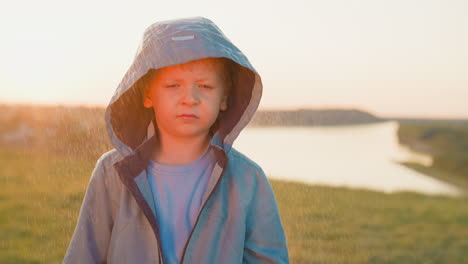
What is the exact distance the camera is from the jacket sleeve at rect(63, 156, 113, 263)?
1892 millimetres

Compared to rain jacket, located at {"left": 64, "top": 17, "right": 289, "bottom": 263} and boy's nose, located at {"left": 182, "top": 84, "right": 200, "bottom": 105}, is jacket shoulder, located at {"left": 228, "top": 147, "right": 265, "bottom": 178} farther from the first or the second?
boy's nose, located at {"left": 182, "top": 84, "right": 200, "bottom": 105}

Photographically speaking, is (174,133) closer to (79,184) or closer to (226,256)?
A: (226,256)

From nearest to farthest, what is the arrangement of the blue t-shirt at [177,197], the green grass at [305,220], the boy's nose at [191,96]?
the boy's nose at [191,96] → the blue t-shirt at [177,197] → the green grass at [305,220]

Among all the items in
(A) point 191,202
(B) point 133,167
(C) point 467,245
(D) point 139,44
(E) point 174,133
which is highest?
(D) point 139,44

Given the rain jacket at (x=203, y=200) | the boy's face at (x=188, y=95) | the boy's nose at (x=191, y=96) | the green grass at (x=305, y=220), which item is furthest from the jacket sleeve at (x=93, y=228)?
the green grass at (x=305, y=220)

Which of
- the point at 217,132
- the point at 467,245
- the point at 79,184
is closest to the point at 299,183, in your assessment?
the point at 467,245

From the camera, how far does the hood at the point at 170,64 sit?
1.78 m

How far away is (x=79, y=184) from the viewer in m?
4.54

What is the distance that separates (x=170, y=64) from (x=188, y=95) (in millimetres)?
135

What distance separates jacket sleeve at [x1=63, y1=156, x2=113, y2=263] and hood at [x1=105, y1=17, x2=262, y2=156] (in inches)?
7.8

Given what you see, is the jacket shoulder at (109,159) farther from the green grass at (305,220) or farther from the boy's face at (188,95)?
the green grass at (305,220)

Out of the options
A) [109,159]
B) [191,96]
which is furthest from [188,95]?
[109,159]

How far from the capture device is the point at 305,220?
4.82m

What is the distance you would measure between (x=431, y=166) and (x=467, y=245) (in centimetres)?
522
